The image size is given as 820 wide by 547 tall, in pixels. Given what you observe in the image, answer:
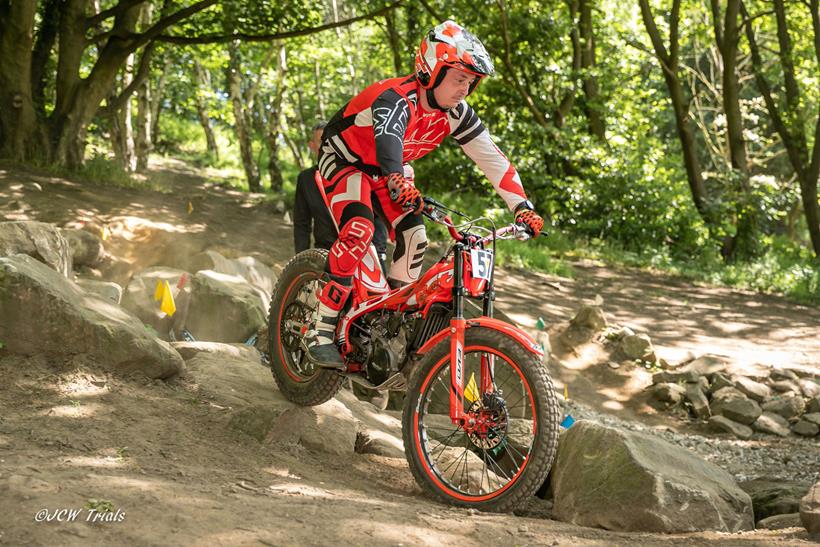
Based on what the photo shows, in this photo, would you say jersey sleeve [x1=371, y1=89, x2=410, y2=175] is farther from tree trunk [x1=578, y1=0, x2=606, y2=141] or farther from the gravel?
tree trunk [x1=578, y1=0, x2=606, y2=141]

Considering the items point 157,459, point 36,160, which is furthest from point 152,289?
point 36,160

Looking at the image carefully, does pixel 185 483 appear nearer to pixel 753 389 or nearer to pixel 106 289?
pixel 106 289

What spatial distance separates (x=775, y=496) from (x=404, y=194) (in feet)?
10.4

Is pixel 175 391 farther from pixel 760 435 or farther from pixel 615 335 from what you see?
pixel 615 335

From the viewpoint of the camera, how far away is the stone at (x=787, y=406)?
28.8 feet

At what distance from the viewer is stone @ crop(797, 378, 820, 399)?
30.0ft

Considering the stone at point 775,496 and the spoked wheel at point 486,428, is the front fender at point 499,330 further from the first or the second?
the stone at point 775,496

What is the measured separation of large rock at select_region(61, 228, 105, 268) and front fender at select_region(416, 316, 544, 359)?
234 inches

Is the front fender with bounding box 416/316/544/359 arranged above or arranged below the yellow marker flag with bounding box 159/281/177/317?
above

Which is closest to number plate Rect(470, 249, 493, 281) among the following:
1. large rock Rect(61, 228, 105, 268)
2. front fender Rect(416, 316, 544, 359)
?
front fender Rect(416, 316, 544, 359)

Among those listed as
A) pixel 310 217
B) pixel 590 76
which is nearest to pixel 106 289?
pixel 310 217

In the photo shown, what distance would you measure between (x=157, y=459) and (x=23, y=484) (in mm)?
861

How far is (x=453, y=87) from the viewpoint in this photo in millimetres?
4465

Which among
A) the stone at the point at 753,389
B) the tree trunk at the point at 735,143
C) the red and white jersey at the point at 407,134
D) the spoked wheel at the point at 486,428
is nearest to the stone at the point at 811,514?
the spoked wheel at the point at 486,428
